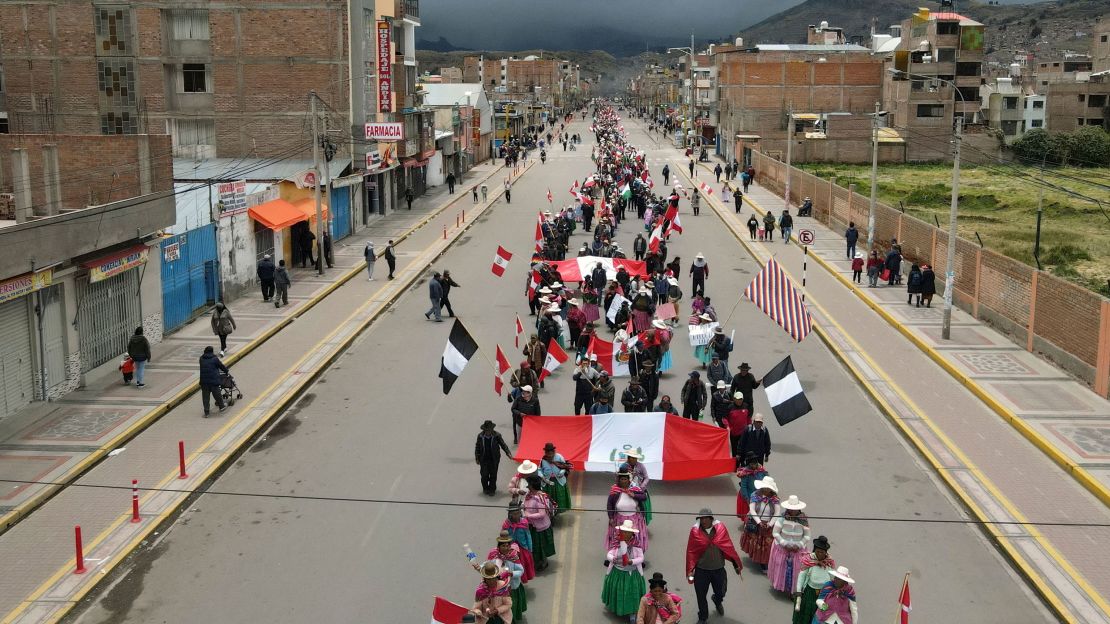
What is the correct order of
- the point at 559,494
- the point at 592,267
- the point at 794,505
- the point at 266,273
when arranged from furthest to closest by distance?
the point at 266,273
the point at 592,267
the point at 559,494
the point at 794,505

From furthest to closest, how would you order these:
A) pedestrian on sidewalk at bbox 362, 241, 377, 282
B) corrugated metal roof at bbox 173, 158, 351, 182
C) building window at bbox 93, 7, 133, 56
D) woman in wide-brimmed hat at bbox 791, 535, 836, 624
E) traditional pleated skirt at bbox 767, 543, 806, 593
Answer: building window at bbox 93, 7, 133, 56, corrugated metal roof at bbox 173, 158, 351, 182, pedestrian on sidewalk at bbox 362, 241, 377, 282, traditional pleated skirt at bbox 767, 543, 806, 593, woman in wide-brimmed hat at bbox 791, 535, 836, 624

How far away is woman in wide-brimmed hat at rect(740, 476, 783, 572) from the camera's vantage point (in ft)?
45.1

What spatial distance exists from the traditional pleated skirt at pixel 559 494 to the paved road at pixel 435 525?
26 centimetres

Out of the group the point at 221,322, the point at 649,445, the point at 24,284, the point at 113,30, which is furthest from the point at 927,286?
the point at 113,30

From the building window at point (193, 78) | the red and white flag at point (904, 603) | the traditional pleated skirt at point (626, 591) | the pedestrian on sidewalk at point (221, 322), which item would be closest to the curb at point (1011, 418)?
the red and white flag at point (904, 603)

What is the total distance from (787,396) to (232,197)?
1967cm

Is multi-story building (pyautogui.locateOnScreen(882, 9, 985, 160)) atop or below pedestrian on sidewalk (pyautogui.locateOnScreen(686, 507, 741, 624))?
atop

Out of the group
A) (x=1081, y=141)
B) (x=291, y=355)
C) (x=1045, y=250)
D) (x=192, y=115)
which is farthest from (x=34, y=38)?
(x=1081, y=141)

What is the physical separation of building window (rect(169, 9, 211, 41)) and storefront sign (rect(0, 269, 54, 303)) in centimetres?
3025

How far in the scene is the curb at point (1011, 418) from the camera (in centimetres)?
1720

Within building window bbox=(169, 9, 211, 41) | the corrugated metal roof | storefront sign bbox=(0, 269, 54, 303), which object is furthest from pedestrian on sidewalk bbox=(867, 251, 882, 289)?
building window bbox=(169, 9, 211, 41)

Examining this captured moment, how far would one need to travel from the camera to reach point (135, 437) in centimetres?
1977

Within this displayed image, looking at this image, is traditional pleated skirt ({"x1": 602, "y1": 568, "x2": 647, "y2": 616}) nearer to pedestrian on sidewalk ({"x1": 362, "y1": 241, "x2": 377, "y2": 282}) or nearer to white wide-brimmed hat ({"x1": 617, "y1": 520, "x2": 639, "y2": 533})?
white wide-brimmed hat ({"x1": 617, "y1": 520, "x2": 639, "y2": 533})

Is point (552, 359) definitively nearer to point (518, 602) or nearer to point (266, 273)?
point (518, 602)
